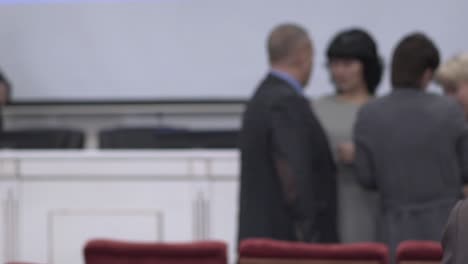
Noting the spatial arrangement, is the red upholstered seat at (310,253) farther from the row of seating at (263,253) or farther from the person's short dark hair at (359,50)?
the person's short dark hair at (359,50)

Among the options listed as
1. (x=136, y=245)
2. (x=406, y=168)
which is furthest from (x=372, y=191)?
(x=136, y=245)

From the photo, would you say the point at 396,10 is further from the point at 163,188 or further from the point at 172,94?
the point at 163,188

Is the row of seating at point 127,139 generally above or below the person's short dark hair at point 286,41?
below

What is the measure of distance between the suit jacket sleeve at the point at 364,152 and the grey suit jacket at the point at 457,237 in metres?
1.55

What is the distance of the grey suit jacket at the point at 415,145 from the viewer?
2.87 metres

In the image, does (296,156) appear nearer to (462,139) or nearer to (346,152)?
(346,152)

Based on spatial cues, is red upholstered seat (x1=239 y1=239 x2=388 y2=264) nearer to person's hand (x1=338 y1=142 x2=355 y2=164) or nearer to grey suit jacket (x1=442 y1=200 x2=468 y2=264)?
person's hand (x1=338 y1=142 x2=355 y2=164)

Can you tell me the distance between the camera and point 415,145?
2.87 metres

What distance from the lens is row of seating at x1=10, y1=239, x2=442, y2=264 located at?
7.63 ft

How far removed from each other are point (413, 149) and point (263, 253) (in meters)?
0.76

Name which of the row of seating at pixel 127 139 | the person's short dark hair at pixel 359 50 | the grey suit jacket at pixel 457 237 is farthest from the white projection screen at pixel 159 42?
the grey suit jacket at pixel 457 237

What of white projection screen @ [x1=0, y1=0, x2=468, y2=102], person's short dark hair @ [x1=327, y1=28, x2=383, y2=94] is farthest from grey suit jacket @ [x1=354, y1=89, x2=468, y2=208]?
white projection screen @ [x1=0, y1=0, x2=468, y2=102]

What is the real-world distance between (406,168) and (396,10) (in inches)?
112

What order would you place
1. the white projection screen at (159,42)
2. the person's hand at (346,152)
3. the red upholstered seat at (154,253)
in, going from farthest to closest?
1. the white projection screen at (159,42)
2. the person's hand at (346,152)
3. the red upholstered seat at (154,253)
